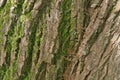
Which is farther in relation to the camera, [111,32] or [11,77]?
[11,77]

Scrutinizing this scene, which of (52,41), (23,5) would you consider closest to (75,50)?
(52,41)

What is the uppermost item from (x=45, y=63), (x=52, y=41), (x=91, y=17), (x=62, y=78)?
(x=91, y=17)

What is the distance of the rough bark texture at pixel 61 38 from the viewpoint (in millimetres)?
1777

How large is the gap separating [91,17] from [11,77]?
651 mm

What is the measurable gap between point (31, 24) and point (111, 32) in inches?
19.6

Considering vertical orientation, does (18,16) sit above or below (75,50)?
above

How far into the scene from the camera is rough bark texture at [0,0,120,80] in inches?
70.0

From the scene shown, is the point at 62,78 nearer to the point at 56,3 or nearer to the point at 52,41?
the point at 52,41

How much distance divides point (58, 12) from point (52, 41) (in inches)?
7.3

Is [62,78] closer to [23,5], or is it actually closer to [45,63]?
[45,63]

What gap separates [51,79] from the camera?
1845mm

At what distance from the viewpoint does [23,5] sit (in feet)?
5.98

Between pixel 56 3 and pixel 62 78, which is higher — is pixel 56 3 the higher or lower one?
the higher one

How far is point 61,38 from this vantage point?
1814 mm
